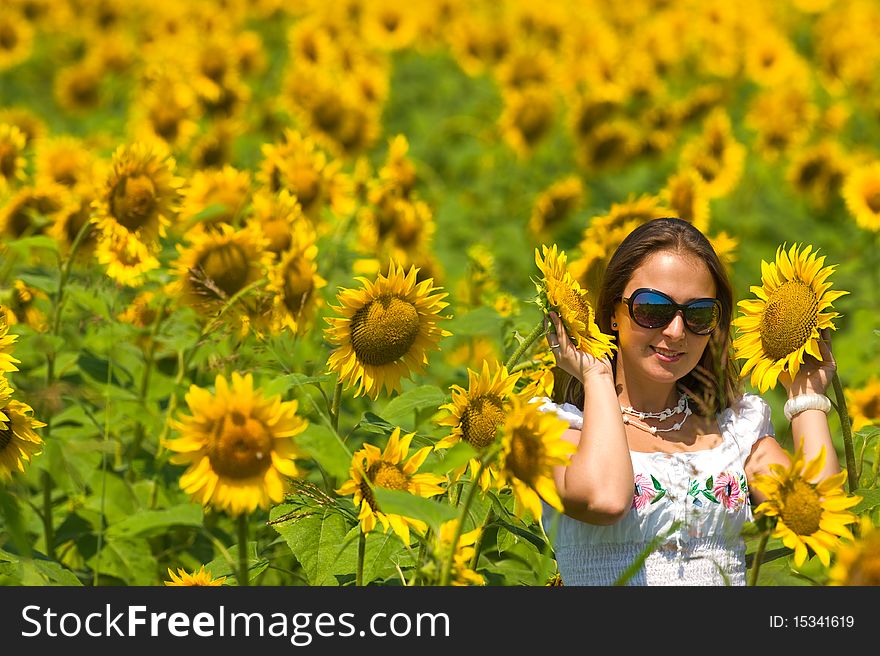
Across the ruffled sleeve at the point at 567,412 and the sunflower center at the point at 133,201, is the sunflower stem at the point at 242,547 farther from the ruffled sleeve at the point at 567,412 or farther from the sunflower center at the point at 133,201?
the sunflower center at the point at 133,201

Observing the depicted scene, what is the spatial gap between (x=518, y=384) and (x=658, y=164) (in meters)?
4.40

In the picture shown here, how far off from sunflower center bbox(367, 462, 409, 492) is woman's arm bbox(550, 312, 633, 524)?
11.2 inches

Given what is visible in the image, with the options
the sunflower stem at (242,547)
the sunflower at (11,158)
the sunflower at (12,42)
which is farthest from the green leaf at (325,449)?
the sunflower at (12,42)

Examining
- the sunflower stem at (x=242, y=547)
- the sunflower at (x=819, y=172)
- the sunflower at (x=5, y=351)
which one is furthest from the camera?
the sunflower at (x=819, y=172)

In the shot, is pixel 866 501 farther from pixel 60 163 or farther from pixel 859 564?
pixel 60 163

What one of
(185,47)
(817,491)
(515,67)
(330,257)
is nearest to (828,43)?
(515,67)

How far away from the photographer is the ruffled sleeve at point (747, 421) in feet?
8.55

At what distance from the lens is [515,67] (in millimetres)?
7168

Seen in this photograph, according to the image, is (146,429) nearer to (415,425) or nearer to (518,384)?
(415,425)

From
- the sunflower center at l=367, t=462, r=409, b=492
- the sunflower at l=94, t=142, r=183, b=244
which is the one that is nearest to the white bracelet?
the sunflower center at l=367, t=462, r=409, b=492

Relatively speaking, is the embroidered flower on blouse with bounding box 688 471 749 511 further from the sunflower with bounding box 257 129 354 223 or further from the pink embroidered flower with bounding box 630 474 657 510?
the sunflower with bounding box 257 129 354 223

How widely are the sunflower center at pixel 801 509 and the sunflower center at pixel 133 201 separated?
201 cm

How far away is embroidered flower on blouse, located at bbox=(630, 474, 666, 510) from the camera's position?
2.46 meters

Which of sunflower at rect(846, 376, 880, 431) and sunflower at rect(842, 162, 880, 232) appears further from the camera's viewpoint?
sunflower at rect(842, 162, 880, 232)
